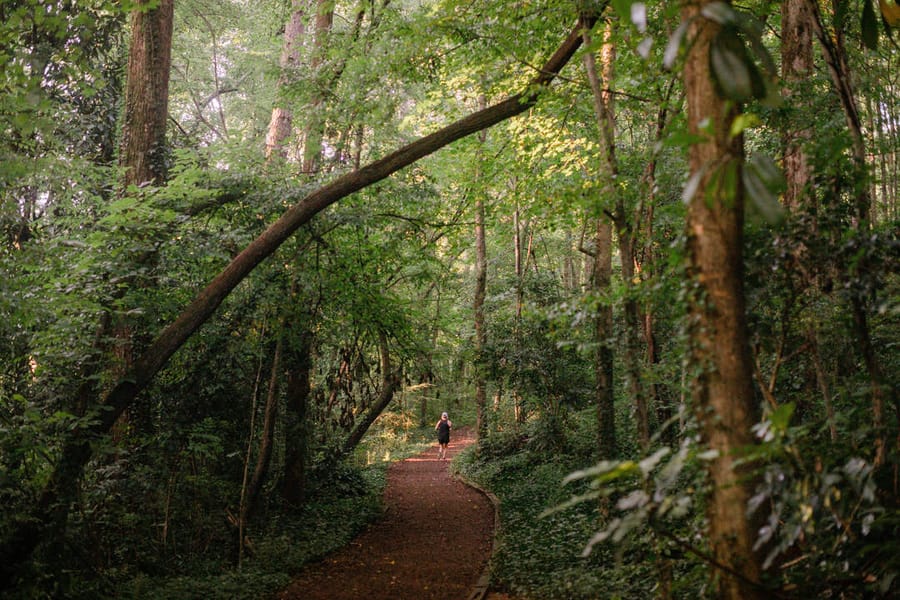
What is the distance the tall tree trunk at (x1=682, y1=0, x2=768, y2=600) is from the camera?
2.26 m

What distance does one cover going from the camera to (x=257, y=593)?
288 inches

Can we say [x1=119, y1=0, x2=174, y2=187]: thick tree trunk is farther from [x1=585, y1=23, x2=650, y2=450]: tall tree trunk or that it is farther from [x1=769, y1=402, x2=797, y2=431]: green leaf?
[x1=769, y1=402, x2=797, y2=431]: green leaf

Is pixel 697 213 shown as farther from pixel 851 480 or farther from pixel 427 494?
pixel 427 494

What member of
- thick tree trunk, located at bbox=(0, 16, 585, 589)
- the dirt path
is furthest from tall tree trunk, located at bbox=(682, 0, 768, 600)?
the dirt path

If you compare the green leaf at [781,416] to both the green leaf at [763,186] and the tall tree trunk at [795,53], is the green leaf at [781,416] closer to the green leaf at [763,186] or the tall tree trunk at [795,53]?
the green leaf at [763,186]

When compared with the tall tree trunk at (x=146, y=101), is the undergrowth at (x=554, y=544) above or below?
below

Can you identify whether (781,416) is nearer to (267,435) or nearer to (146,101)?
(267,435)

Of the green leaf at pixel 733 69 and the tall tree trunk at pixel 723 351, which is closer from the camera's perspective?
the green leaf at pixel 733 69

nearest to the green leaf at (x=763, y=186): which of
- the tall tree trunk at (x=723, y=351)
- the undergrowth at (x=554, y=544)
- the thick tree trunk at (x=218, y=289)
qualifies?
the tall tree trunk at (x=723, y=351)

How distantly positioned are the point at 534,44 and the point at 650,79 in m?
2.33

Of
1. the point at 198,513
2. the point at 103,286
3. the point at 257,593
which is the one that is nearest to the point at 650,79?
the point at 103,286

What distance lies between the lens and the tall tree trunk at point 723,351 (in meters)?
2.26

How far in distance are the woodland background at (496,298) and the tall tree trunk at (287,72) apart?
0.09m

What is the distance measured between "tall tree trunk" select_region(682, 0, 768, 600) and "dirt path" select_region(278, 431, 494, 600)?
590 centimetres
